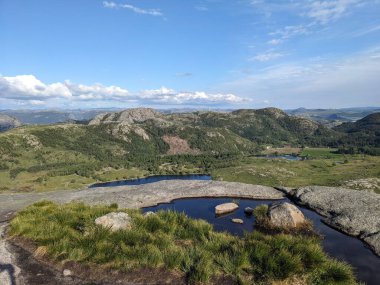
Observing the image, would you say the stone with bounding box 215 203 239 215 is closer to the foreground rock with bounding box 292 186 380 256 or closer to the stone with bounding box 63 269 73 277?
the foreground rock with bounding box 292 186 380 256

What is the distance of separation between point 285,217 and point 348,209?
21.4 feet

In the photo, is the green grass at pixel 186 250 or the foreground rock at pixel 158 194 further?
the foreground rock at pixel 158 194

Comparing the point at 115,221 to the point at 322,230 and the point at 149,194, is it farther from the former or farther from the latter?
the point at 322,230

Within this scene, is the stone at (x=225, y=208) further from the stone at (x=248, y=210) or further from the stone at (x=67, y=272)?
the stone at (x=67, y=272)

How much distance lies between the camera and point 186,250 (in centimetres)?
1645

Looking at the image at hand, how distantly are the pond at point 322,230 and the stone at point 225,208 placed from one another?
16.8 inches

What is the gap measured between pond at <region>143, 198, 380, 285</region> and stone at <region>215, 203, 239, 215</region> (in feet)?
1.40

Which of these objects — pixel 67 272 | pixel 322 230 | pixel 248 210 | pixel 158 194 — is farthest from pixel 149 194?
pixel 67 272

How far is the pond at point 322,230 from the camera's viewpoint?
55.8ft

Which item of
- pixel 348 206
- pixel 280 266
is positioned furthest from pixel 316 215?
pixel 280 266

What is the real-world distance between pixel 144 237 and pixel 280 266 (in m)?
7.57

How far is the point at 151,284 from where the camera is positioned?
13898 mm

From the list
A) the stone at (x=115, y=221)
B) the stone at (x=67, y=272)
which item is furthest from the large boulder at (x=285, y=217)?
the stone at (x=67, y=272)

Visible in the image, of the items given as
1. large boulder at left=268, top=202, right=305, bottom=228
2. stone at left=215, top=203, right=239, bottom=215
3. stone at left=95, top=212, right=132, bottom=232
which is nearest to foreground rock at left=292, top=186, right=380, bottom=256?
large boulder at left=268, top=202, right=305, bottom=228
